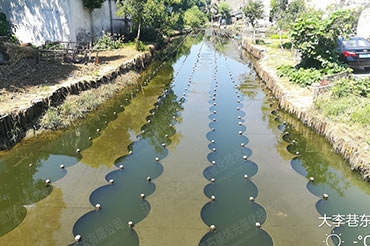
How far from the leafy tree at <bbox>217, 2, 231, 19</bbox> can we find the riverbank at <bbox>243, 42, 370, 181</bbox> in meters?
39.5

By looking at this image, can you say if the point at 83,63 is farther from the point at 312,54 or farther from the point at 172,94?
the point at 312,54

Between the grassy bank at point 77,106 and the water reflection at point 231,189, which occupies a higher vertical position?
the grassy bank at point 77,106

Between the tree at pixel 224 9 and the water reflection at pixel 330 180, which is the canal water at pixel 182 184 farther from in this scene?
the tree at pixel 224 9

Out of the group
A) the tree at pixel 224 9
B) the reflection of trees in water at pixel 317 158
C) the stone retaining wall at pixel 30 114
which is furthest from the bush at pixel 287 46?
the tree at pixel 224 9

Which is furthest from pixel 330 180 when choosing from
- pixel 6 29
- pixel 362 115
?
pixel 6 29

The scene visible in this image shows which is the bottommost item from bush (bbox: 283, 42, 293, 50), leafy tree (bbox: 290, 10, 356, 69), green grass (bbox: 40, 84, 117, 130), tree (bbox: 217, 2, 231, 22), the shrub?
green grass (bbox: 40, 84, 117, 130)

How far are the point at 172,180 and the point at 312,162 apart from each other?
3.43 meters

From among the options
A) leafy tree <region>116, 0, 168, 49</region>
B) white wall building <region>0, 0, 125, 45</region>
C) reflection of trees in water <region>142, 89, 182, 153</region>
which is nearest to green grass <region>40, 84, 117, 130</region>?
reflection of trees in water <region>142, 89, 182, 153</region>

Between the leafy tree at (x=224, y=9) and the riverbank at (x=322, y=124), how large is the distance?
39.5 meters

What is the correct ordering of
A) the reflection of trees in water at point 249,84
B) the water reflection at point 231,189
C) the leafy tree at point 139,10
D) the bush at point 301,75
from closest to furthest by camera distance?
the water reflection at point 231,189 → the bush at point 301,75 → the reflection of trees in water at point 249,84 → the leafy tree at point 139,10

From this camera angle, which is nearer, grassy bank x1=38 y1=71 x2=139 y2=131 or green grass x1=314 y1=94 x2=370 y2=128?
green grass x1=314 y1=94 x2=370 y2=128

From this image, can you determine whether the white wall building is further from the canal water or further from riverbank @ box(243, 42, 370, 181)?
riverbank @ box(243, 42, 370, 181)

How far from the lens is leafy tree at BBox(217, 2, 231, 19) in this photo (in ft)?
162

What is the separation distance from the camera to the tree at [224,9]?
49447 mm
